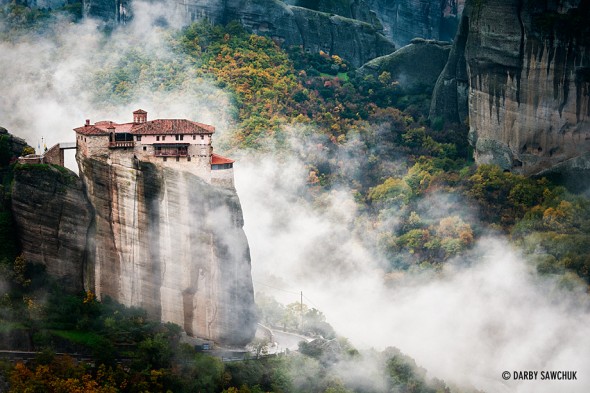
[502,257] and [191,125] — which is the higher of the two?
[191,125]

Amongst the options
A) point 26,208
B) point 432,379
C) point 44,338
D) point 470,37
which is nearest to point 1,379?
point 44,338

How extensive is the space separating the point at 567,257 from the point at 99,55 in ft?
148

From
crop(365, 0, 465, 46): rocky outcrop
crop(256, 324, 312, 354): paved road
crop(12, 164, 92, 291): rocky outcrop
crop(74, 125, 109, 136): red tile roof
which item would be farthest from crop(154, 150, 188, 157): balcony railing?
crop(365, 0, 465, 46): rocky outcrop

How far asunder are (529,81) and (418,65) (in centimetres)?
2470

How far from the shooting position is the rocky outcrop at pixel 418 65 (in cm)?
12212

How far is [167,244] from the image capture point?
266 ft

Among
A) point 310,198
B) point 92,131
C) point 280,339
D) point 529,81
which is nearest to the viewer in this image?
point 92,131

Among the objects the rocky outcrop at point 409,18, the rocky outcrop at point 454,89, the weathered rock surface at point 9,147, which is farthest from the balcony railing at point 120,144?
the rocky outcrop at point 409,18

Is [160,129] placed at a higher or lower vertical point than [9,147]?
higher

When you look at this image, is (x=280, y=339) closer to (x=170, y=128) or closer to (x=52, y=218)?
(x=170, y=128)

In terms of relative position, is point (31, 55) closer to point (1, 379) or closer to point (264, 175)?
point (264, 175)

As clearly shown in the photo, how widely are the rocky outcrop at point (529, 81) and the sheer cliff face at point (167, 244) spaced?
27.4 meters

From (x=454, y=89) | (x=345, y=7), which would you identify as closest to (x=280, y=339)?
(x=454, y=89)

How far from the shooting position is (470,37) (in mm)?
104312
